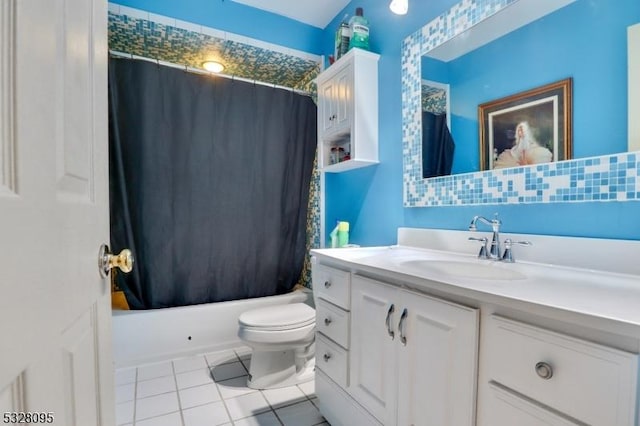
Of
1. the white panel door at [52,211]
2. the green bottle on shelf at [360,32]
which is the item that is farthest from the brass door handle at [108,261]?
the green bottle on shelf at [360,32]

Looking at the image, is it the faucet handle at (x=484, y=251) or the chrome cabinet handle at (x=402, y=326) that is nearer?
the chrome cabinet handle at (x=402, y=326)

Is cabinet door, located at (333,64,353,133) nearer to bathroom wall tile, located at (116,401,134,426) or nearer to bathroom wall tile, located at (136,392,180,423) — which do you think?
bathroom wall tile, located at (136,392,180,423)

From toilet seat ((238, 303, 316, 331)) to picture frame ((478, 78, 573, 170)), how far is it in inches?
50.4

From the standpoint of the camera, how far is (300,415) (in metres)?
1.58

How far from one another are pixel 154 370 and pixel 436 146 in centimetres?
220

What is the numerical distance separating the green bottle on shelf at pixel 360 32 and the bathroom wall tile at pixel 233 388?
84.8 inches

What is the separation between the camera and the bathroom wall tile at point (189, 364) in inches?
80.0

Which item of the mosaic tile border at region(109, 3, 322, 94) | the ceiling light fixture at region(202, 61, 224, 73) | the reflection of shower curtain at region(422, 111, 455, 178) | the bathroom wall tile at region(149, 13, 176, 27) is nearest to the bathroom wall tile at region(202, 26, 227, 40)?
the mosaic tile border at region(109, 3, 322, 94)

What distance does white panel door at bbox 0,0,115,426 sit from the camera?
0.34m

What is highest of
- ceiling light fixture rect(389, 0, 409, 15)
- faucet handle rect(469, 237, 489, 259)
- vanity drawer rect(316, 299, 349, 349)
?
ceiling light fixture rect(389, 0, 409, 15)

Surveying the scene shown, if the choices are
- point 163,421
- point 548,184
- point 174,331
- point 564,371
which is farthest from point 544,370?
point 174,331

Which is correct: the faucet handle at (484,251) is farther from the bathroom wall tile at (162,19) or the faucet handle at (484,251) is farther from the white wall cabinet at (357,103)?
the bathroom wall tile at (162,19)

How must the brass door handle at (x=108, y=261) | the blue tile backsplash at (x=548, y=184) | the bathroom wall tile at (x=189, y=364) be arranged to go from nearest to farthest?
1. the brass door handle at (x=108, y=261)
2. the blue tile backsplash at (x=548, y=184)
3. the bathroom wall tile at (x=189, y=364)

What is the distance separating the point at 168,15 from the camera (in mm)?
2084
